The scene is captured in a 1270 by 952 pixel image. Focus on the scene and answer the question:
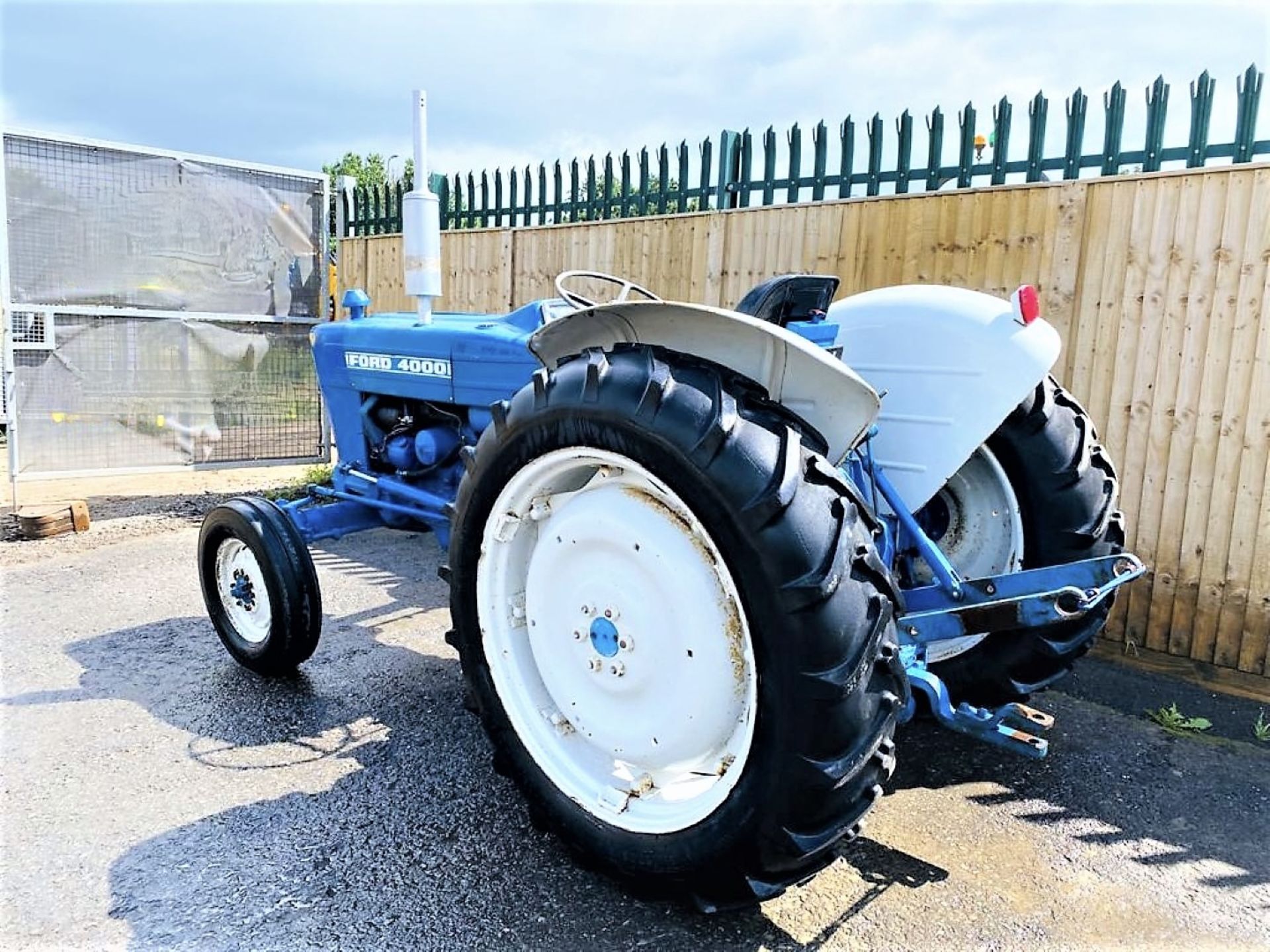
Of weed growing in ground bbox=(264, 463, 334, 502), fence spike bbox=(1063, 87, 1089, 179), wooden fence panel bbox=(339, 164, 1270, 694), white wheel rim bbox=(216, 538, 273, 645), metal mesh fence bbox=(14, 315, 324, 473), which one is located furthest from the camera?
weed growing in ground bbox=(264, 463, 334, 502)

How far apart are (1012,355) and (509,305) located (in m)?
4.64

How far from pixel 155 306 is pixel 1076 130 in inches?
228

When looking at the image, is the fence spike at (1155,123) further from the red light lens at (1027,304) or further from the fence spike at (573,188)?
the fence spike at (573,188)

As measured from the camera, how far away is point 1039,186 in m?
4.09

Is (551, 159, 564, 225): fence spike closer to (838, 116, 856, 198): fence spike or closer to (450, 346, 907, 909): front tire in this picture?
(838, 116, 856, 198): fence spike

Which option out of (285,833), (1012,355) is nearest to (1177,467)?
(1012,355)

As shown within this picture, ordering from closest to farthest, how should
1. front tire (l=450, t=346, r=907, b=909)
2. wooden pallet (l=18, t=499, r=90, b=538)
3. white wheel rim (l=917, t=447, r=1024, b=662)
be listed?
1. front tire (l=450, t=346, r=907, b=909)
2. white wheel rim (l=917, t=447, r=1024, b=662)
3. wooden pallet (l=18, t=499, r=90, b=538)

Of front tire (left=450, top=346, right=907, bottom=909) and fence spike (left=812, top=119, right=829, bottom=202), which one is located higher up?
fence spike (left=812, top=119, right=829, bottom=202)

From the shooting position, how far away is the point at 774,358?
2033mm

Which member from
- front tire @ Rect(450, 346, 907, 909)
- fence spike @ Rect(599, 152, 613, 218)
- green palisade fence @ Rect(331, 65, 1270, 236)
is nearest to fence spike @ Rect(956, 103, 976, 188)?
green palisade fence @ Rect(331, 65, 1270, 236)

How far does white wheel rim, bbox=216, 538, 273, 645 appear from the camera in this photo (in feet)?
11.4

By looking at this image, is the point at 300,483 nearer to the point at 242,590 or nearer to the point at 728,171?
the point at 242,590

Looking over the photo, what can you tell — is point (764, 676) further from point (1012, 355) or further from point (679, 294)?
point (679, 294)

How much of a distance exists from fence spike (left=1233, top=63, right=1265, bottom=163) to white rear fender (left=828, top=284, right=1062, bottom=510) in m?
1.88
